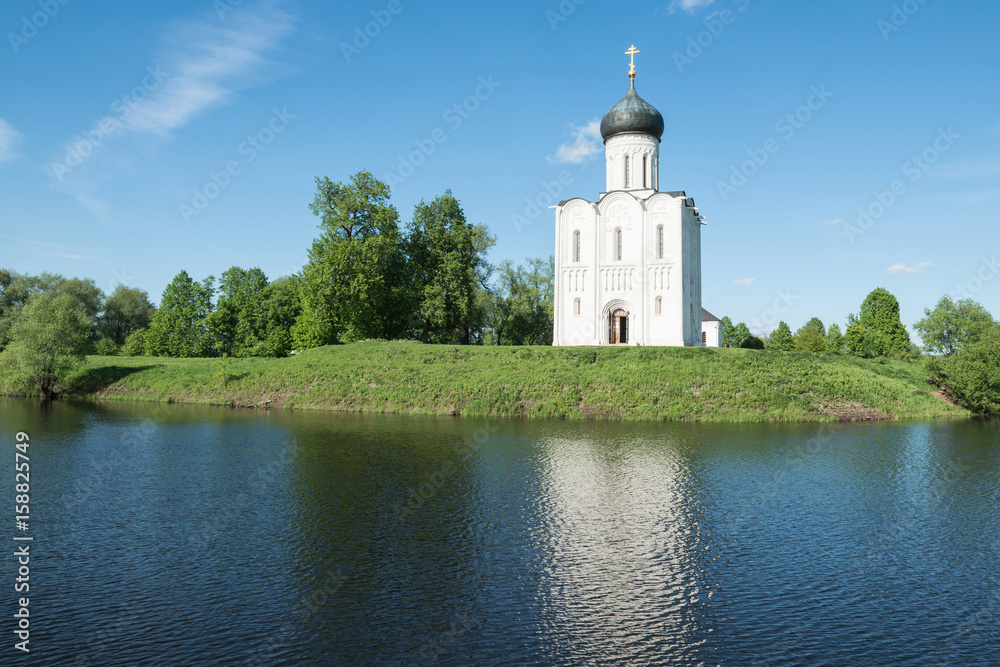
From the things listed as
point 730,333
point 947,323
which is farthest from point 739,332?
point 947,323

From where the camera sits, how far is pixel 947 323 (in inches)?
2459

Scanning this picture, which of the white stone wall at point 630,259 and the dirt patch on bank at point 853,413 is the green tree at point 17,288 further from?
the dirt patch on bank at point 853,413

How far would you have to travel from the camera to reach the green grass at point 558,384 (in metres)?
33.7

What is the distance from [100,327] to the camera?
78.1 meters

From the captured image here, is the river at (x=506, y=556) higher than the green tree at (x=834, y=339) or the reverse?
the reverse

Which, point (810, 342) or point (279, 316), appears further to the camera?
point (810, 342)

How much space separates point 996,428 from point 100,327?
283 feet

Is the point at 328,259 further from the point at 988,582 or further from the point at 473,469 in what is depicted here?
the point at 988,582

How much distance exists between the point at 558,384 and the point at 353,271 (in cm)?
2052

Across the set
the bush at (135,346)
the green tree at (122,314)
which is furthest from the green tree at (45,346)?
the green tree at (122,314)

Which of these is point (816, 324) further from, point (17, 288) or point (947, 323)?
point (17, 288)

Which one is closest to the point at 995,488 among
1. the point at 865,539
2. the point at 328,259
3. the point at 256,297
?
the point at 865,539

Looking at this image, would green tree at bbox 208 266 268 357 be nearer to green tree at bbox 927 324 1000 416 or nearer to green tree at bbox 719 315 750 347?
green tree at bbox 927 324 1000 416

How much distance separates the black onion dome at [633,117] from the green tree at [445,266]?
14645 millimetres
